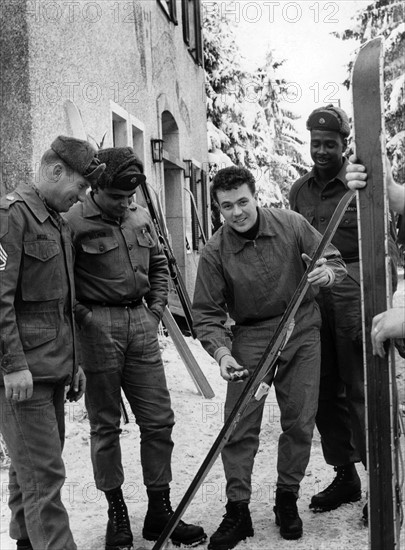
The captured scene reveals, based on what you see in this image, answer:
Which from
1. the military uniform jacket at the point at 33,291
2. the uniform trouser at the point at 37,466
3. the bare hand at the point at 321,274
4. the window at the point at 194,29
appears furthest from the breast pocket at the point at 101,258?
the window at the point at 194,29

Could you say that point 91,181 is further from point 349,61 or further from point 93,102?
point 349,61

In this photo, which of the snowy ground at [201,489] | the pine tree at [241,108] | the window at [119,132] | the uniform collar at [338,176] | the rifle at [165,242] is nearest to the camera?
the snowy ground at [201,489]

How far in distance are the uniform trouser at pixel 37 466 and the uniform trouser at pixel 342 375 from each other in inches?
63.6

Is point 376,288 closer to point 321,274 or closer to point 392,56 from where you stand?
point 321,274

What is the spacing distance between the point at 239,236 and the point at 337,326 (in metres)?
0.73

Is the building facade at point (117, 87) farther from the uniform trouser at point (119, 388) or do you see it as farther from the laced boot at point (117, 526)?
the laced boot at point (117, 526)

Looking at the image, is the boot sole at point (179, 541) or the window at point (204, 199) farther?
the window at point (204, 199)

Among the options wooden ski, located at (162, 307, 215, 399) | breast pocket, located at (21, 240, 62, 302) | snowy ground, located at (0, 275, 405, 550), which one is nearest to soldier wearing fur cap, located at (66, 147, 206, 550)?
snowy ground, located at (0, 275, 405, 550)

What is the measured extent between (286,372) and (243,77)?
69.4 ft

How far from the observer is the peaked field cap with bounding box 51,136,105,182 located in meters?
3.11

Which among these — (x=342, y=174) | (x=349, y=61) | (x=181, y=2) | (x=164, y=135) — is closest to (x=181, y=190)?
(x=164, y=135)

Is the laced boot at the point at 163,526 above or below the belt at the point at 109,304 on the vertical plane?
below

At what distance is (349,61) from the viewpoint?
22266 millimetres

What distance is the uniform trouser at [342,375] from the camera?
390 centimetres
